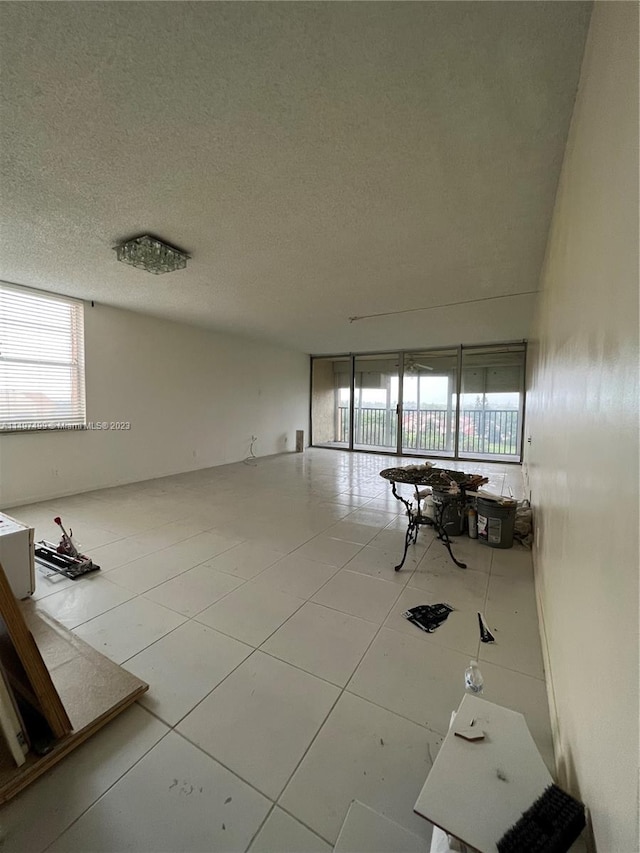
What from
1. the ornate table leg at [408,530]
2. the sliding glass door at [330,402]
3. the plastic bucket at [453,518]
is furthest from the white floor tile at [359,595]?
the sliding glass door at [330,402]

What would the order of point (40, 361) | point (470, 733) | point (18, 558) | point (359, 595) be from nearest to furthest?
point (470, 733)
point (18, 558)
point (359, 595)
point (40, 361)

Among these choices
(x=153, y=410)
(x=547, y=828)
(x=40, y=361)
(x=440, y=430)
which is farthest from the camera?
(x=440, y=430)

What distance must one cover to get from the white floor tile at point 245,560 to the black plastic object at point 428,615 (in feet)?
3.56

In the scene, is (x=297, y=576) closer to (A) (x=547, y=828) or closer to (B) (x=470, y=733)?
(B) (x=470, y=733)

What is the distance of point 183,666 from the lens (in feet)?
5.24

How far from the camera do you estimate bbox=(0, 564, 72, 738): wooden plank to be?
113cm

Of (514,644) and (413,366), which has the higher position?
(413,366)

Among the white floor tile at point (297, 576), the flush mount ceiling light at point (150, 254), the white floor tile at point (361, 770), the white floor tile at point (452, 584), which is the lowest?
the white floor tile at point (361, 770)

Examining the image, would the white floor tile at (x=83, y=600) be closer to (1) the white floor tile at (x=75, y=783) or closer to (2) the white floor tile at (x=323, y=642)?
(1) the white floor tile at (x=75, y=783)

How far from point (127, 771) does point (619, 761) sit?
1398mm

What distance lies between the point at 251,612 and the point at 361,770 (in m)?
1.00

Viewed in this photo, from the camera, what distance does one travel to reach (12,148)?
1743mm

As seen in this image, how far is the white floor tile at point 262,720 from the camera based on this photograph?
117 centimetres

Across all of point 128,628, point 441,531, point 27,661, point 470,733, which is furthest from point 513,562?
point 27,661
